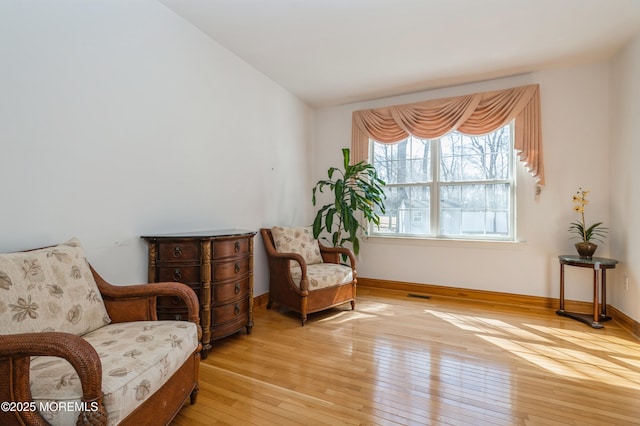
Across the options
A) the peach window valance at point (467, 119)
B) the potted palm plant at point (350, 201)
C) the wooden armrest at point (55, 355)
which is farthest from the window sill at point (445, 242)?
the wooden armrest at point (55, 355)

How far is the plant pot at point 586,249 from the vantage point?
286 centimetres

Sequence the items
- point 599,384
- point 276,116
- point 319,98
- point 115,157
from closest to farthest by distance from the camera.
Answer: point 599,384 → point 115,157 → point 276,116 → point 319,98

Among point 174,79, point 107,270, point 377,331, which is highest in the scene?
point 174,79

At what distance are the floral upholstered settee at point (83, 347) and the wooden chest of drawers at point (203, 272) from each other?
0.49 m

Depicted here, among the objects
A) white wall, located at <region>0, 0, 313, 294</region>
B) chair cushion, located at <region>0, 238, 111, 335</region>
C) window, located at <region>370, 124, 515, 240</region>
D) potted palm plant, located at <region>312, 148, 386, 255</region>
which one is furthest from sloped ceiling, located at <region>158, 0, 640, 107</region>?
chair cushion, located at <region>0, 238, 111, 335</region>

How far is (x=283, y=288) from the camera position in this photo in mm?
3088

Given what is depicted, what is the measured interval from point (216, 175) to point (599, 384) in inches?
128

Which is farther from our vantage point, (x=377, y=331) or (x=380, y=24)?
(x=377, y=331)

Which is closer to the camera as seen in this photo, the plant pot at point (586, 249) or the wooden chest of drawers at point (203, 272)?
the wooden chest of drawers at point (203, 272)

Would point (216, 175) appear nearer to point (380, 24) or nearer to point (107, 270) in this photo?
point (107, 270)

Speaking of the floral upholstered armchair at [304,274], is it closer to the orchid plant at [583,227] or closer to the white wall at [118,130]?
the white wall at [118,130]

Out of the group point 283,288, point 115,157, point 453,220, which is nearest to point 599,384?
point 453,220

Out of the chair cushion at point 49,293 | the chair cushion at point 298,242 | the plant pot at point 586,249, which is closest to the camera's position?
the chair cushion at point 49,293

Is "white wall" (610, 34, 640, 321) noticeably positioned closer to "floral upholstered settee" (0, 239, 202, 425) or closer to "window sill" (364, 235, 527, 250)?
"window sill" (364, 235, 527, 250)
